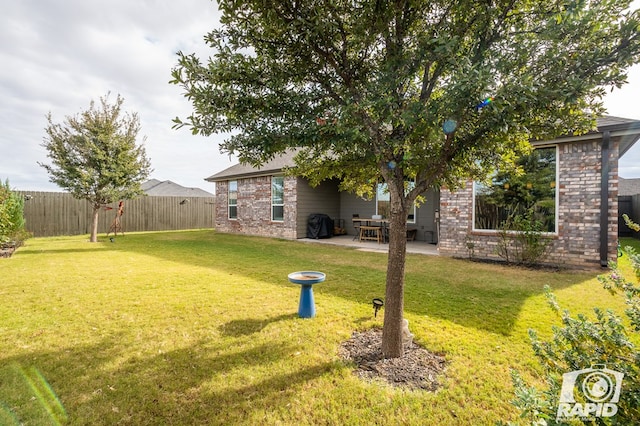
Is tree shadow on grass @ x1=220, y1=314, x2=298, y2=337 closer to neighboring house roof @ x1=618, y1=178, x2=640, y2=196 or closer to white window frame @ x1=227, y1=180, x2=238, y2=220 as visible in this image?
white window frame @ x1=227, y1=180, x2=238, y2=220

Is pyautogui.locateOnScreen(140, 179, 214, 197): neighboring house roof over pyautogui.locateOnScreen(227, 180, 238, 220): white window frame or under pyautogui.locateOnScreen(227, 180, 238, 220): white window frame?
over

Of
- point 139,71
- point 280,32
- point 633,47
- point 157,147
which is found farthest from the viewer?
point 157,147

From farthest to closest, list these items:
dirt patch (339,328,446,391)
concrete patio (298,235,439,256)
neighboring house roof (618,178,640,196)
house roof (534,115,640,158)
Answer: neighboring house roof (618,178,640,196) → concrete patio (298,235,439,256) → house roof (534,115,640,158) → dirt patch (339,328,446,391)

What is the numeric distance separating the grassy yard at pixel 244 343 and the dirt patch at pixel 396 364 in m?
0.11

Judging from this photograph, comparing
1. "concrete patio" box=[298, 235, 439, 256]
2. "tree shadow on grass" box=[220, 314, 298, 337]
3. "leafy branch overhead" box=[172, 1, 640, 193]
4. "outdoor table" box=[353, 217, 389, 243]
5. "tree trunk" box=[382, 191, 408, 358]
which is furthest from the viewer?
"outdoor table" box=[353, 217, 389, 243]

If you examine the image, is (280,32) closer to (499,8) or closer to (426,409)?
(499,8)

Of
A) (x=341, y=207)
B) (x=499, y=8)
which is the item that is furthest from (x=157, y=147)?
(x=499, y=8)

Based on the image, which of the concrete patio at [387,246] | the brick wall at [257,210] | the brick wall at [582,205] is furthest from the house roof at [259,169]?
the brick wall at [582,205]

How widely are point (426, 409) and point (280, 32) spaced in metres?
3.16

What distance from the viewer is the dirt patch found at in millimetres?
2514

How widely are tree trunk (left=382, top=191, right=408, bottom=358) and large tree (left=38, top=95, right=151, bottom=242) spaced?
11.6 meters

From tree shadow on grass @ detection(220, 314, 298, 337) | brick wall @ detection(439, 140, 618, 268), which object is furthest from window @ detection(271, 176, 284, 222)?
brick wall @ detection(439, 140, 618, 268)

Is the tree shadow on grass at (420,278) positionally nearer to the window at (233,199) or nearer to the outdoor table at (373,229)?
the outdoor table at (373,229)

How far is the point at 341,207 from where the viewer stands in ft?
45.6
